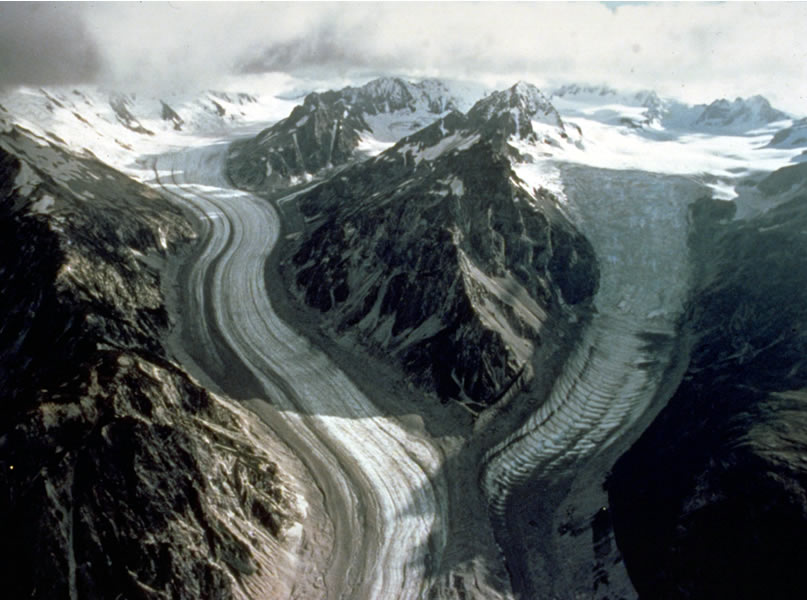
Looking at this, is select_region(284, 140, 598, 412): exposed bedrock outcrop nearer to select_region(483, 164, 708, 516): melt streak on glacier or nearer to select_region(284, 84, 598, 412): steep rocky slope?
select_region(284, 84, 598, 412): steep rocky slope

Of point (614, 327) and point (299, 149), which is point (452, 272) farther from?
point (299, 149)

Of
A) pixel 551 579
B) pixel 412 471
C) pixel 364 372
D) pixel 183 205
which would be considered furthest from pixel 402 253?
pixel 183 205

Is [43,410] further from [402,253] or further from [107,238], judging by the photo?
[402,253]

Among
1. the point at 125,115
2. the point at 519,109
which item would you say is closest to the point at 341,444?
the point at 519,109

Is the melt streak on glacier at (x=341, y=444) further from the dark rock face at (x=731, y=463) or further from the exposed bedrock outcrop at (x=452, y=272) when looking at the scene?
the dark rock face at (x=731, y=463)

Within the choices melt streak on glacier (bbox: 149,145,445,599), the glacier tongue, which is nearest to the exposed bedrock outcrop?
the glacier tongue

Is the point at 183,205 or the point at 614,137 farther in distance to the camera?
the point at 614,137
